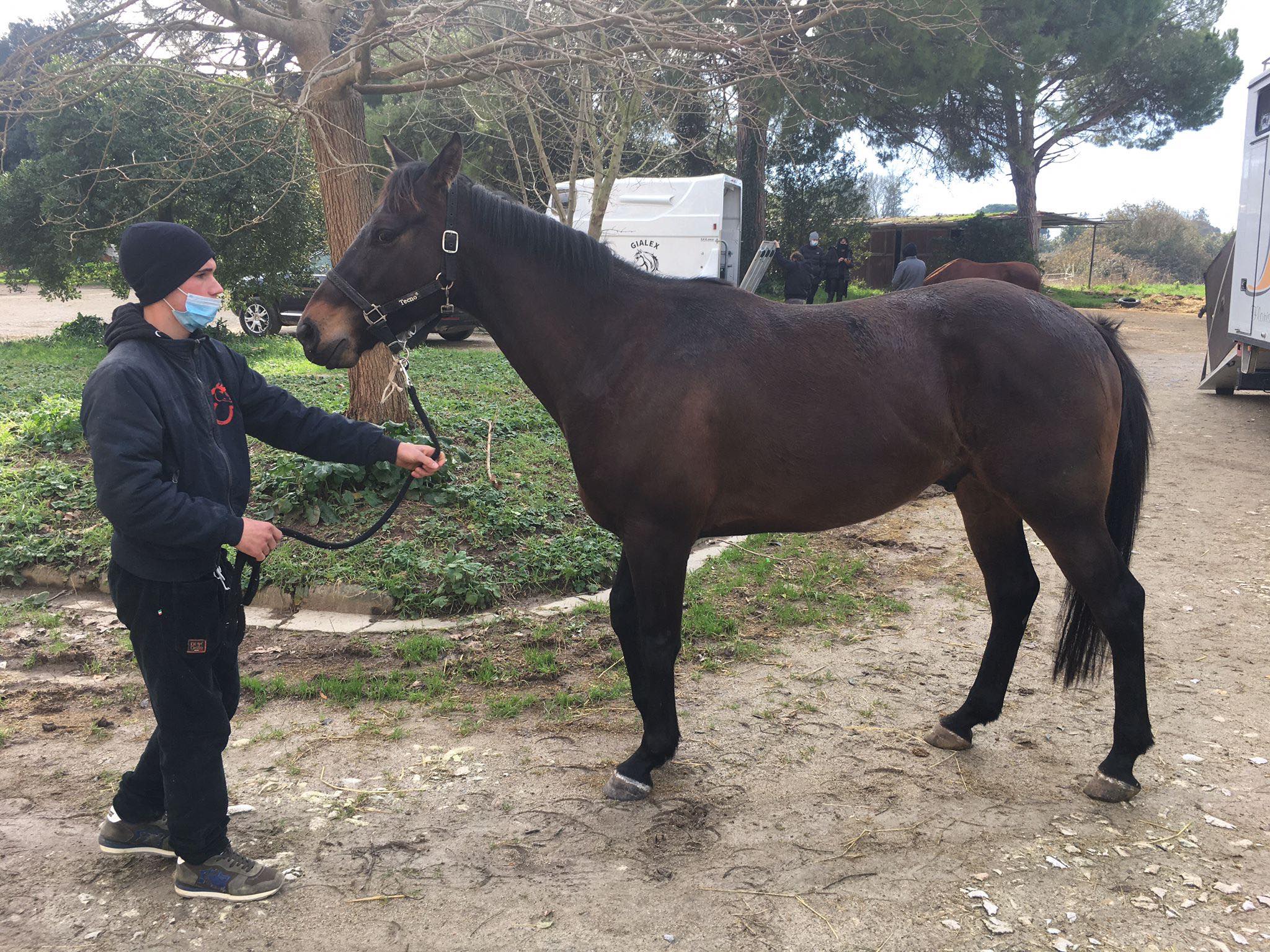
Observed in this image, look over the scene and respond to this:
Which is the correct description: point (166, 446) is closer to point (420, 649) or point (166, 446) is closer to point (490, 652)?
point (420, 649)

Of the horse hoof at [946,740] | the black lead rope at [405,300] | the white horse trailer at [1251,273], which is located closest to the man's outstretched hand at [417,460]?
the black lead rope at [405,300]

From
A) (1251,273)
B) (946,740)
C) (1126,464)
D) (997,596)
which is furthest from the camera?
(1251,273)

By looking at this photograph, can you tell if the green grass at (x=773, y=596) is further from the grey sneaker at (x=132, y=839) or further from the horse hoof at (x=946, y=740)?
the grey sneaker at (x=132, y=839)

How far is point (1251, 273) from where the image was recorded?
9.52 m

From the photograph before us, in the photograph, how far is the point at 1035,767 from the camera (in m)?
3.27

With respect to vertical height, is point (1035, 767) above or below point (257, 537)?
below

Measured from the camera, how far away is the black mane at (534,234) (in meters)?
3.07

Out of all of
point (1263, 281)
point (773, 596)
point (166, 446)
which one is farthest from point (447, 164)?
point (1263, 281)

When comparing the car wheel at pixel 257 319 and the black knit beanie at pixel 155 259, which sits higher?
the black knit beanie at pixel 155 259

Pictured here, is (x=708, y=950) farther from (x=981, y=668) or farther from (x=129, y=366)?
(x=129, y=366)

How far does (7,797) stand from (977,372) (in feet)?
12.5

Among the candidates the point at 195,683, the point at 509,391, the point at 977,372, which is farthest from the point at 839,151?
the point at 195,683

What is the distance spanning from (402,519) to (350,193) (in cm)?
269

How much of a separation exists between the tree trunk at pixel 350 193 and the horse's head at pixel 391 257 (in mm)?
3280
